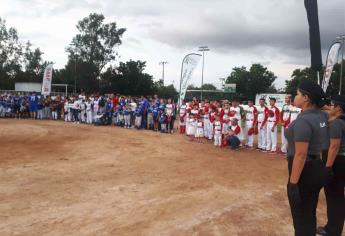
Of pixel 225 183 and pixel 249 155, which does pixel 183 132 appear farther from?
pixel 225 183

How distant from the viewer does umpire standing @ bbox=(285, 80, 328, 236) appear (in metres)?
3.60

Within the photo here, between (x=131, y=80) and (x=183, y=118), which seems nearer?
(x=183, y=118)

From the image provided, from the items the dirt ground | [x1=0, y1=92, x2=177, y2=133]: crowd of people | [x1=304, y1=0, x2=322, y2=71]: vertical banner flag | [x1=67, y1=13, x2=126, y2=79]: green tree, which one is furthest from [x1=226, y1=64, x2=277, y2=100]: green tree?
[x1=304, y1=0, x2=322, y2=71]: vertical banner flag

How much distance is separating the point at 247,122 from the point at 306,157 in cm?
1127

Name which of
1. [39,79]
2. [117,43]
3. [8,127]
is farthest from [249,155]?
[39,79]

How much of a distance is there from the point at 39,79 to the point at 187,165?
231 feet

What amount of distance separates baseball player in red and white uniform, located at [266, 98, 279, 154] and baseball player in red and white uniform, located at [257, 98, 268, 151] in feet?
0.62

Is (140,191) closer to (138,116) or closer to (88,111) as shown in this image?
(138,116)

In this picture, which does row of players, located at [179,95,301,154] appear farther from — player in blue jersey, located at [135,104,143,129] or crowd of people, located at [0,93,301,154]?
player in blue jersey, located at [135,104,143,129]

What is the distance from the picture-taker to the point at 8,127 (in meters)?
19.0

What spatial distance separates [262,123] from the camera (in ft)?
46.8

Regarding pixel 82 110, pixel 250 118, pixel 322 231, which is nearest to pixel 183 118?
pixel 250 118

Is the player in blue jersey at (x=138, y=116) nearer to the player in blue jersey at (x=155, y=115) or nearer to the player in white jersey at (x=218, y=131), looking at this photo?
the player in blue jersey at (x=155, y=115)

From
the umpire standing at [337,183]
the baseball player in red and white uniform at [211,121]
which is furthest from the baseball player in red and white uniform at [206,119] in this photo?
the umpire standing at [337,183]
